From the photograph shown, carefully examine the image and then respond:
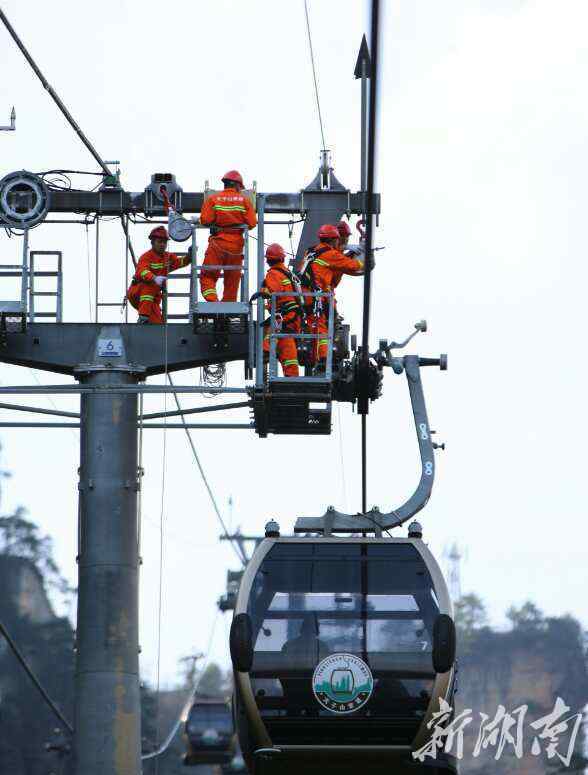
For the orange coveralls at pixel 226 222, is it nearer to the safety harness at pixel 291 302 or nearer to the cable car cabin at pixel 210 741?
the safety harness at pixel 291 302

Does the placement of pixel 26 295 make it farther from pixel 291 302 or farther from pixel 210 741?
pixel 210 741

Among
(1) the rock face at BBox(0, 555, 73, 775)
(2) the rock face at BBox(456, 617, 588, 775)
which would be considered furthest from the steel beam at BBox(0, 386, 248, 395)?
(1) the rock face at BBox(0, 555, 73, 775)

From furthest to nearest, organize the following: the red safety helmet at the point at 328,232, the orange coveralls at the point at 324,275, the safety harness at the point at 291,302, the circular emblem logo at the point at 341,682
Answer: the red safety helmet at the point at 328,232 → the orange coveralls at the point at 324,275 → the safety harness at the point at 291,302 → the circular emblem logo at the point at 341,682

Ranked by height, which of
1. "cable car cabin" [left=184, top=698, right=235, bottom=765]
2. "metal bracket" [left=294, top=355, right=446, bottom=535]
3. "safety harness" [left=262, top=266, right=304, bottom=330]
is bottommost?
"cable car cabin" [left=184, top=698, right=235, bottom=765]

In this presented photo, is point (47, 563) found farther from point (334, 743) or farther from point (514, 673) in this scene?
point (334, 743)

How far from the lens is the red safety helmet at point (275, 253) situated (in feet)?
77.5

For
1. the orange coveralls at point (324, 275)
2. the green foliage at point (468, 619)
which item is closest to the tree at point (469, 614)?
the green foliage at point (468, 619)

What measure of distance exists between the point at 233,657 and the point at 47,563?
27.0m

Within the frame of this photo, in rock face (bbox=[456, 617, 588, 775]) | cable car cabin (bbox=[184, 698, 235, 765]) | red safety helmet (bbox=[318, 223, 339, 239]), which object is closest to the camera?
red safety helmet (bbox=[318, 223, 339, 239])

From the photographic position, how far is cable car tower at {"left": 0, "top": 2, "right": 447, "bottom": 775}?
24219mm

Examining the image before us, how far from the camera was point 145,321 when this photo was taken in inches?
1008

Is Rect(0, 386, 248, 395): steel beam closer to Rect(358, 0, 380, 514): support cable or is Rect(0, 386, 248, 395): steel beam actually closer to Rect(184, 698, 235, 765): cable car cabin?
Rect(358, 0, 380, 514): support cable

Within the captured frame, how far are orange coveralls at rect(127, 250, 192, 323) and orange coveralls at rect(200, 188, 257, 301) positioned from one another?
1.22 meters

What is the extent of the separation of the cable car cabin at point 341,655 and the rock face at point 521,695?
1701 cm
